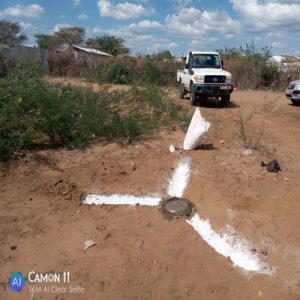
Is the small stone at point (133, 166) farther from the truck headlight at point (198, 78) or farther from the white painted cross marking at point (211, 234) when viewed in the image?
the truck headlight at point (198, 78)

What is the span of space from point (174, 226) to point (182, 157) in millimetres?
2206

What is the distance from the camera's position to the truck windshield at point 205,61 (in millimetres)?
13299

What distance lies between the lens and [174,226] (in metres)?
4.91

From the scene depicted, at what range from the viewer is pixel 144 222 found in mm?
5023

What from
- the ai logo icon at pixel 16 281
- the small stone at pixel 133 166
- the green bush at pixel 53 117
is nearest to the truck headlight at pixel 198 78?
the green bush at pixel 53 117

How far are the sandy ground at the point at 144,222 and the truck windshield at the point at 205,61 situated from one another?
6.21 metres

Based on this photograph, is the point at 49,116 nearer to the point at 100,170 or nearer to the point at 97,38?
the point at 100,170

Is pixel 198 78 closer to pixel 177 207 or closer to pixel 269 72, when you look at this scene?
pixel 177 207

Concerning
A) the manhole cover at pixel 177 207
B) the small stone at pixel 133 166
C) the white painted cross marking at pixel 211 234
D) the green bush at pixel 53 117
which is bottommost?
the white painted cross marking at pixel 211 234

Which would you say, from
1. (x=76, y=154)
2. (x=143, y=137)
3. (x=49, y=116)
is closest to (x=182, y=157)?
(x=143, y=137)

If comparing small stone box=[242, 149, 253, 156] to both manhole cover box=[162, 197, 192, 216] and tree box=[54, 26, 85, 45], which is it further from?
tree box=[54, 26, 85, 45]

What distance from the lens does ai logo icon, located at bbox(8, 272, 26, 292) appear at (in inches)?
154

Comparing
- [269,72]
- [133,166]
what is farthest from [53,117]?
[269,72]

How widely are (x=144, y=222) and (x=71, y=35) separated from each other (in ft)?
165
